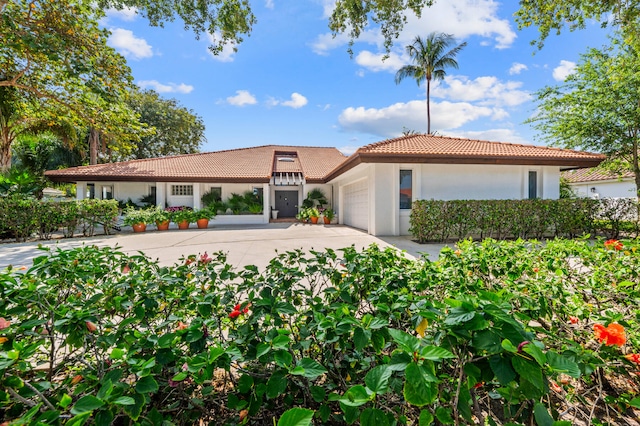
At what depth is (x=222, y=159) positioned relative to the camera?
91.3ft

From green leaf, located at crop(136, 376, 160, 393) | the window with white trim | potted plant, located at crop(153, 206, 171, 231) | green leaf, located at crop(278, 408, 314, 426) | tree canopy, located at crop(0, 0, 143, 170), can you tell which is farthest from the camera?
the window with white trim

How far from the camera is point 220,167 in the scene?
2541 cm

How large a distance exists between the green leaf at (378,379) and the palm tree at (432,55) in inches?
1348

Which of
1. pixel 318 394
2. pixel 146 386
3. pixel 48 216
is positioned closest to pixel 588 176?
pixel 318 394

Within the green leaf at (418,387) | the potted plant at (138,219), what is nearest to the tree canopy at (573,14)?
the green leaf at (418,387)

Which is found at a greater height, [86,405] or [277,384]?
Result: [86,405]

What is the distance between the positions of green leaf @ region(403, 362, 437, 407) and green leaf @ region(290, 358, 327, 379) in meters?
0.46

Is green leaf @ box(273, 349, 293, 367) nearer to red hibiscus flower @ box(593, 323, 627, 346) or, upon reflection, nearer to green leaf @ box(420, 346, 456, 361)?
green leaf @ box(420, 346, 456, 361)

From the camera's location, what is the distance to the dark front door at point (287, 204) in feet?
94.0

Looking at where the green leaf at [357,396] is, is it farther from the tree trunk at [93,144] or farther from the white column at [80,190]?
the tree trunk at [93,144]

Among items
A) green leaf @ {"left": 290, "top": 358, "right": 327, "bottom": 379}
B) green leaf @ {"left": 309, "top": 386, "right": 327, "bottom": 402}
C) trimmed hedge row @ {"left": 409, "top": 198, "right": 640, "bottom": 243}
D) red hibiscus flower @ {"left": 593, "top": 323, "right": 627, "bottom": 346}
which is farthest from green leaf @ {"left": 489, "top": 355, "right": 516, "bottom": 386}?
trimmed hedge row @ {"left": 409, "top": 198, "right": 640, "bottom": 243}

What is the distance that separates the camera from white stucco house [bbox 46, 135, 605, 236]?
13906 millimetres

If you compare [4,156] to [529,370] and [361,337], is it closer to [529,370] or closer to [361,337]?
[361,337]

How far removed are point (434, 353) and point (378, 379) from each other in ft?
0.84
